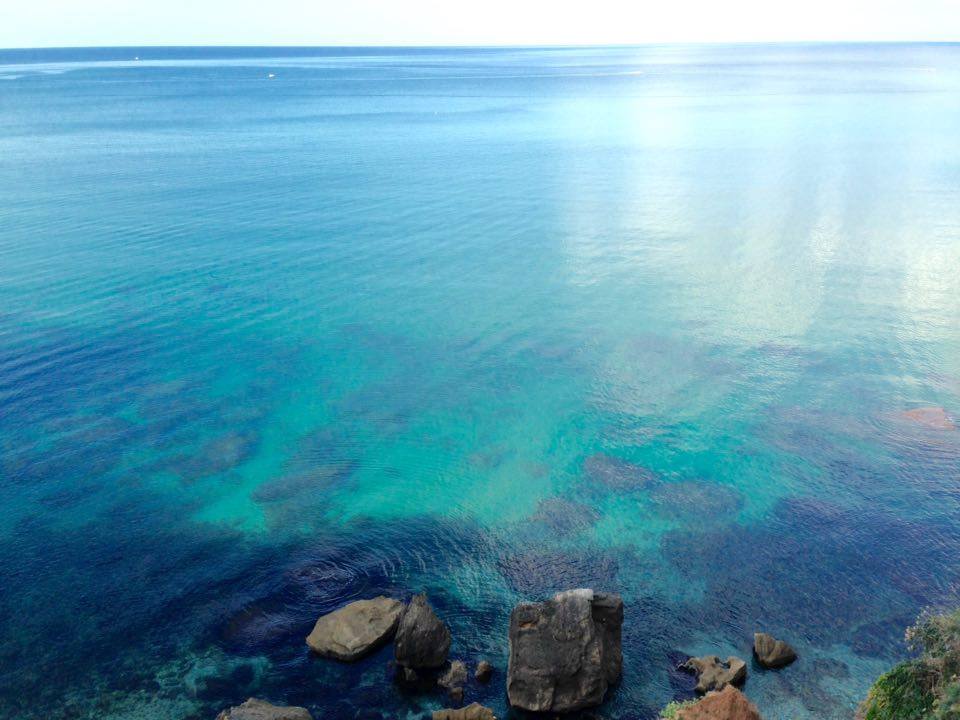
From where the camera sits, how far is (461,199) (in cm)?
7556

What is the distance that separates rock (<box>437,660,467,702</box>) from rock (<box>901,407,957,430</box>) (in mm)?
25197

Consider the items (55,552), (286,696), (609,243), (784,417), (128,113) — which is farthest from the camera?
(128,113)

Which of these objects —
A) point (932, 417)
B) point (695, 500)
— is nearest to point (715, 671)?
point (695, 500)

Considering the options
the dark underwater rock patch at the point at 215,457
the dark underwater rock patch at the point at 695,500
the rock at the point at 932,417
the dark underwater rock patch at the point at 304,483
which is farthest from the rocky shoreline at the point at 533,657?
the rock at the point at 932,417

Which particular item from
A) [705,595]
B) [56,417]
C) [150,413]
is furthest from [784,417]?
[56,417]

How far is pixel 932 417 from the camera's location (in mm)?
36781

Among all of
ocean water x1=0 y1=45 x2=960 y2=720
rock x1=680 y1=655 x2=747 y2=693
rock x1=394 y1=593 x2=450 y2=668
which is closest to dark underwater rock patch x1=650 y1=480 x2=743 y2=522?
ocean water x1=0 y1=45 x2=960 y2=720

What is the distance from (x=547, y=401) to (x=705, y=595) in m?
14.7

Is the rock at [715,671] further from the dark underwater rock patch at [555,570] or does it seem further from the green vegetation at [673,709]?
the dark underwater rock patch at [555,570]

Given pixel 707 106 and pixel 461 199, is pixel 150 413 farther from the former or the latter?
pixel 707 106

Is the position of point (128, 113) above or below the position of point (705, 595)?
above

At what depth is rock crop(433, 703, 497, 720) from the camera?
2122 centimetres

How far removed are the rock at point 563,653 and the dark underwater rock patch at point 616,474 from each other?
393 inches

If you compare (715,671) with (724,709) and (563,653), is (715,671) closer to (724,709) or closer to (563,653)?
(724,709)
